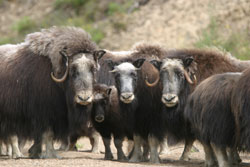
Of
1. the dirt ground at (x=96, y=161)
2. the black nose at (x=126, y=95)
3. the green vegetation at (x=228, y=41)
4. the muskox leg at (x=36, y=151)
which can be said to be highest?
the green vegetation at (x=228, y=41)

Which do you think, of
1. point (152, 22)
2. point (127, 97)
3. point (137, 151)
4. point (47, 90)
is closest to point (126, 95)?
point (127, 97)

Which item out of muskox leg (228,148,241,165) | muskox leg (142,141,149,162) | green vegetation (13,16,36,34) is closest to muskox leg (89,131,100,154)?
muskox leg (142,141,149,162)

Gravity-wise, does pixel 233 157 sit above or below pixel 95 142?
below

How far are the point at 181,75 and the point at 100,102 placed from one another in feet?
4.00

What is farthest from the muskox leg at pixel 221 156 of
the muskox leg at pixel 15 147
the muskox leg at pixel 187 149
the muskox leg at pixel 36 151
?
the muskox leg at pixel 15 147

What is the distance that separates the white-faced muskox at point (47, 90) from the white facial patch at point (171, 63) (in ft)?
→ 2.98

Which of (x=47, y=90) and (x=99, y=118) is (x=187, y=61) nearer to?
(x=99, y=118)

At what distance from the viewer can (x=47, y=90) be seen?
22.9 feet

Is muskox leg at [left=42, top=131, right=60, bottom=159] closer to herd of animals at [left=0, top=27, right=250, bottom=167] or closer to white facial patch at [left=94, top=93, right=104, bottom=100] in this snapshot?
herd of animals at [left=0, top=27, right=250, bottom=167]

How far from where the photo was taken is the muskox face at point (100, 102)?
23.4ft

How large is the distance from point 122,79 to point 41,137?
1.36 m

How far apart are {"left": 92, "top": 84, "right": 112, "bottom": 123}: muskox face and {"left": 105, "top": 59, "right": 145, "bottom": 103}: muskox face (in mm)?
342

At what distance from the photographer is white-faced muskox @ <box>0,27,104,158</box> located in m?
6.86

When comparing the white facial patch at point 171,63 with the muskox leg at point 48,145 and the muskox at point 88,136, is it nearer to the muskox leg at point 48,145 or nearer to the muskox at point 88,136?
the muskox leg at point 48,145
